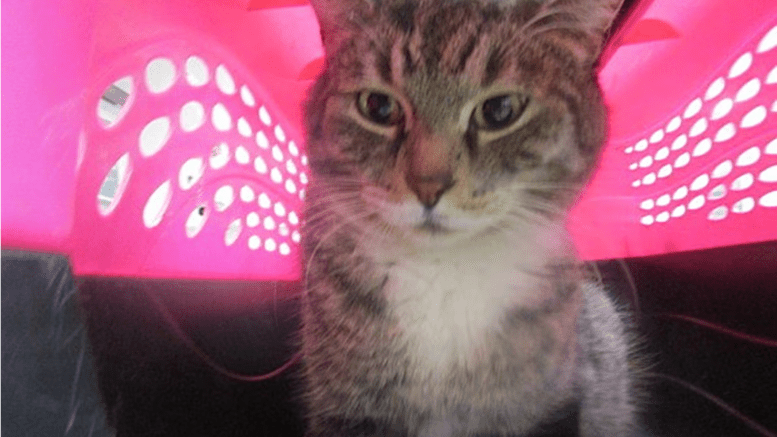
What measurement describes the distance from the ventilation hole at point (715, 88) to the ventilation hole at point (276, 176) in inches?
22.9

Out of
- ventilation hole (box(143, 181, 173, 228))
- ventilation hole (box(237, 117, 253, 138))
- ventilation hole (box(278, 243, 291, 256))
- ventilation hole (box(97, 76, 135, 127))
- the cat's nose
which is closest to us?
the cat's nose

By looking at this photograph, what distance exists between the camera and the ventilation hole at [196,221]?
792mm

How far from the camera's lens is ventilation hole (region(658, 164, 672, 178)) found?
2.87ft

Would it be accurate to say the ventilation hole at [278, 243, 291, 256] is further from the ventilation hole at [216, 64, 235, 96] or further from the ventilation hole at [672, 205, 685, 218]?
the ventilation hole at [672, 205, 685, 218]

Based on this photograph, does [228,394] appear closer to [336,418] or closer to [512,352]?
[336,418]

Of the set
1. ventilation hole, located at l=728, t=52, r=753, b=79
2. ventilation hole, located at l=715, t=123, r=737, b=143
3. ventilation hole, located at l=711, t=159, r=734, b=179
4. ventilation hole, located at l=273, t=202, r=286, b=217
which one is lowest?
ventilation hole, located at l=273, t=202, r=286, b=217

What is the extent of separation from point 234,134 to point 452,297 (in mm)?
379

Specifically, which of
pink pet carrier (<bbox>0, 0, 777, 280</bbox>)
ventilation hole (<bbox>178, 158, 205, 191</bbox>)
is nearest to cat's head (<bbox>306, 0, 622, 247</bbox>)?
pink pet carrier (<bbox>0, 0, 777, 280</bbox>)

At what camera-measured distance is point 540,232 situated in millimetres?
626

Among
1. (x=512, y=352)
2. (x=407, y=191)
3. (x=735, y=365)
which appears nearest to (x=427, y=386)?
(x=512, y=352)

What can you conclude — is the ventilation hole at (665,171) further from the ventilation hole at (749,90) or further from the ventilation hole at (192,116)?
the ventilation hole at (192,116)

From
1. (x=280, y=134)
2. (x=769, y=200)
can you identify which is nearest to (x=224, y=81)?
(x=280, y=134)

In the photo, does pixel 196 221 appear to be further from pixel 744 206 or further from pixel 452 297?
pixel 744 206

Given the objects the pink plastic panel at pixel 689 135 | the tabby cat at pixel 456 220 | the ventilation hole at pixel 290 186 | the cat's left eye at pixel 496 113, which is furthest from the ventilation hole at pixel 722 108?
the ventilation hole at pixel 290 186
